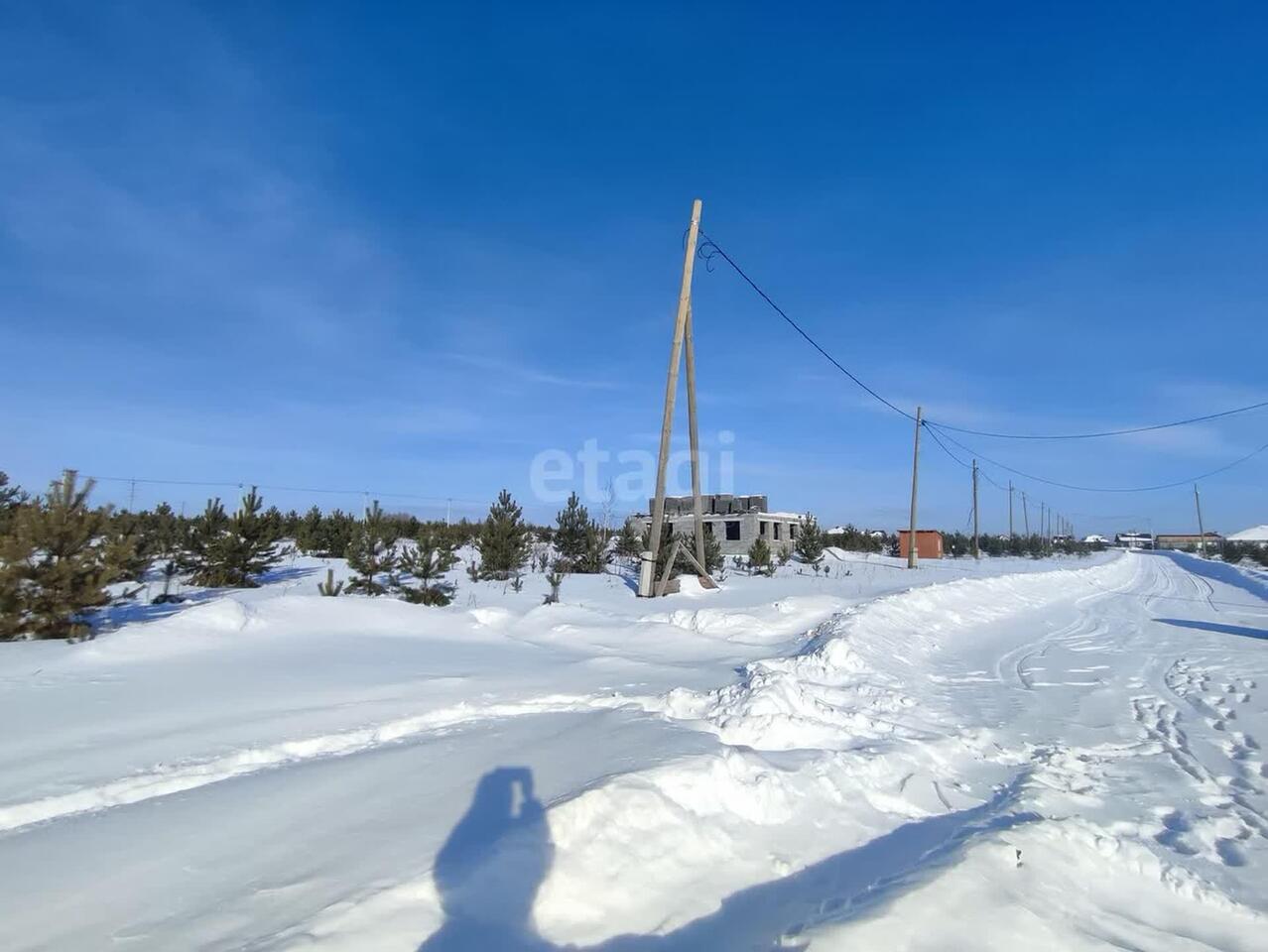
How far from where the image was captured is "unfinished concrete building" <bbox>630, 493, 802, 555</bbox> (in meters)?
43.4

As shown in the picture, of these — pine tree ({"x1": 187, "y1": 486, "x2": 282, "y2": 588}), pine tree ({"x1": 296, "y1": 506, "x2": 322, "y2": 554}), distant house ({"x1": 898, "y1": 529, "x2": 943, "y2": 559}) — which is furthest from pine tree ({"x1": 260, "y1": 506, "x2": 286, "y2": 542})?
distant house ({"x1": 898, "y1": 529, "x2": 943, "y2": 559})

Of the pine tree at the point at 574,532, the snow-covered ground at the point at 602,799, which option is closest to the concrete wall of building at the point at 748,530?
the pine tree at the point at 574,532

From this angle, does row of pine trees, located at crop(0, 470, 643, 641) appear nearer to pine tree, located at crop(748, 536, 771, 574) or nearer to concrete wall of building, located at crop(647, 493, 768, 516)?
pine tree, located at crop(748, 536, 771, 574)

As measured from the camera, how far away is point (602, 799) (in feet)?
12.0

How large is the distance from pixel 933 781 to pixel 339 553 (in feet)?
75.1

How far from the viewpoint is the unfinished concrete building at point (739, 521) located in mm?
43428

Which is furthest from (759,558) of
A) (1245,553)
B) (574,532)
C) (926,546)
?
(1245,553)

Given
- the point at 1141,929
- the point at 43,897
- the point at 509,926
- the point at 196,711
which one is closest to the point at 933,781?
the point at 1141,929

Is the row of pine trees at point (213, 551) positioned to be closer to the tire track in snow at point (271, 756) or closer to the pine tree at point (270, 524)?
the pine tree at point (270, 524)

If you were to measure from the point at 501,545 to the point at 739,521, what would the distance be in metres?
27.6

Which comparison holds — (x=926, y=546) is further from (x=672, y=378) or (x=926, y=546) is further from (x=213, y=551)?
(x=213, y=551)

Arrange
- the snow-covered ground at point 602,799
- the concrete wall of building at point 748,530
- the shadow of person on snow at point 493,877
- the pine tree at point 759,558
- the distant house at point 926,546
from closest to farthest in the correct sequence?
the shadow of person on snow at point 493,877 → the snow-covered ground at point 602,799 → the pine tree at point 759,558 → the concrete wall of building at point 748,530 → the distant house at point 926,546

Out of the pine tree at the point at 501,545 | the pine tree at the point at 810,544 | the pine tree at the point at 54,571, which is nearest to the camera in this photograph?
the pine tree at the point at 54,571

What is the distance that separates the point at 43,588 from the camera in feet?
26.2
